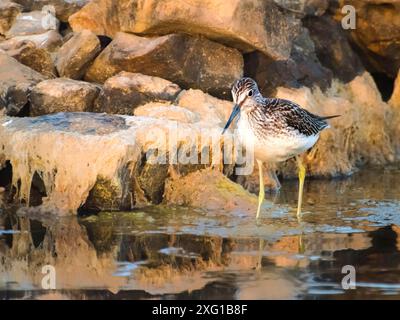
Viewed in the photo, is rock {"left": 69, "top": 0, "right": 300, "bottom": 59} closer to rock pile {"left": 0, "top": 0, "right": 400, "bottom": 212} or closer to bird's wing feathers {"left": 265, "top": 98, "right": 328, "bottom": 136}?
rock pile {"left": 0, "top": 0, "right": 400, "bottom": 212}

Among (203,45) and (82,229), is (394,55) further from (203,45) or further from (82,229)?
(82,229)

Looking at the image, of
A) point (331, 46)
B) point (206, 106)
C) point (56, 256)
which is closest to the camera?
point (56, 256)

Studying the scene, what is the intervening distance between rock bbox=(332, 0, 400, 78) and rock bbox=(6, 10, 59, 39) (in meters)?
4.69

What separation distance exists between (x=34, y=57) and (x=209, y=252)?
17.9 ft

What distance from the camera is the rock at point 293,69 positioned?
14.4m

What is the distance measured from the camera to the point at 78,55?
44.0ft

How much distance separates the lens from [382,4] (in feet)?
51.4

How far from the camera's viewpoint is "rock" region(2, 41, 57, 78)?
44.8 feet

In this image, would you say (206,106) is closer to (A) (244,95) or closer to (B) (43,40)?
(A) (244,95)

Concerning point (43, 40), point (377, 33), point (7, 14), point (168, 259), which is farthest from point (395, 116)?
point (168, 259)

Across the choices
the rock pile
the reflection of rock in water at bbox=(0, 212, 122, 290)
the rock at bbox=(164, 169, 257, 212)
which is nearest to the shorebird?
the rock at bbox=(164, 169, 257, 212)

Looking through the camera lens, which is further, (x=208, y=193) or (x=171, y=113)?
(x=171, y=113)

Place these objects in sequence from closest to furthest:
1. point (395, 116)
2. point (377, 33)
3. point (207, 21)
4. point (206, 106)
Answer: point (207, 21)
point (206, 106)
point (377, 33)
point (395, 116)
